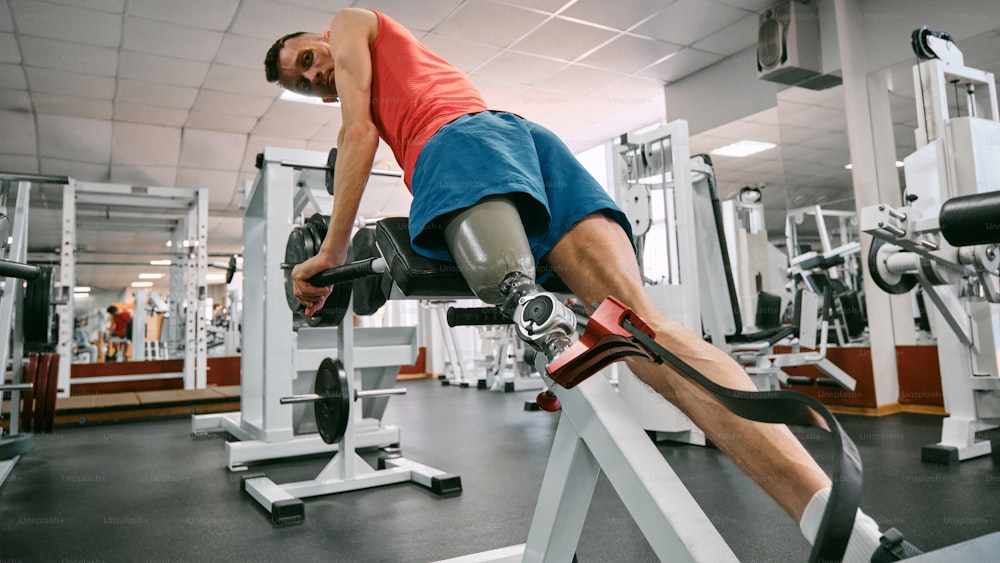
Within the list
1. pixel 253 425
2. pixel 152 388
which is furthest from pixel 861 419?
pixel 152 388

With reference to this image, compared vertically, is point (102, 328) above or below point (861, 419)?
above

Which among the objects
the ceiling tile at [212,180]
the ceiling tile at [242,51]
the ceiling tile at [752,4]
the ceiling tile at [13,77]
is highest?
the ceiling tile at [752,4]

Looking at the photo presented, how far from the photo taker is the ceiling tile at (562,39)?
4.45 m

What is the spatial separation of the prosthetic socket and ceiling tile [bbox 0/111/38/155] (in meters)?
6.36

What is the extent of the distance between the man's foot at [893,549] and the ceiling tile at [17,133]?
270 inches

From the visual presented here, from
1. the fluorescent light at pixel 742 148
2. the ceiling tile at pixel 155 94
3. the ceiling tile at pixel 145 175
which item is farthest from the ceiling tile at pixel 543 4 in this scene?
the ceiling tile at pixel 145 175

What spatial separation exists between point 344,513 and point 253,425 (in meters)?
1.22

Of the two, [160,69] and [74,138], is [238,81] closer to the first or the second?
[160,69]

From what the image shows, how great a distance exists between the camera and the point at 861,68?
413cm

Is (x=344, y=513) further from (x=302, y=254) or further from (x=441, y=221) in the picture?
(x=441, y=221)

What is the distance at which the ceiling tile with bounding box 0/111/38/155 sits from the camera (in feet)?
17.8

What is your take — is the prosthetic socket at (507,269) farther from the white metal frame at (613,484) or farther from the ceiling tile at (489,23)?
the ceiling tile at (489,23)

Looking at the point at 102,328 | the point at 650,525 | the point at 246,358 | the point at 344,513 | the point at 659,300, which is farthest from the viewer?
the point at 102,328

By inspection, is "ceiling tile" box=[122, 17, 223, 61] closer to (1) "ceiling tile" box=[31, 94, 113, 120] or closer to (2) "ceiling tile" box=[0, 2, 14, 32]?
(2) "ceiling tile" box=[0, 2, 14, 32]
